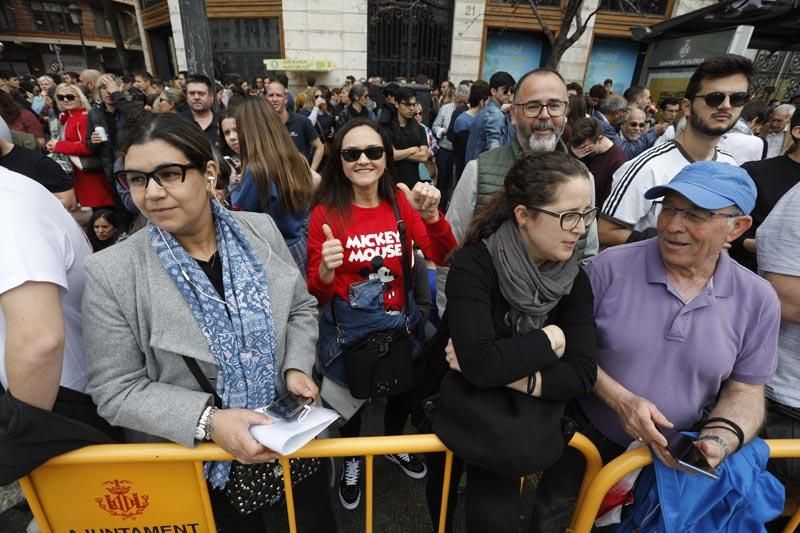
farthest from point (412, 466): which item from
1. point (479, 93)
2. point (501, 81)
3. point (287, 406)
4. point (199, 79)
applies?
point (479, 93)

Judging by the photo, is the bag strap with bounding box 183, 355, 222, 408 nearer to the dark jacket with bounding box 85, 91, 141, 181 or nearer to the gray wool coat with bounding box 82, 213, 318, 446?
the gray wool coat with bounding box 82, 213, 318, 446

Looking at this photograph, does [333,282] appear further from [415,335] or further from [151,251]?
[151,251]

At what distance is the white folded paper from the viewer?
1310 mm

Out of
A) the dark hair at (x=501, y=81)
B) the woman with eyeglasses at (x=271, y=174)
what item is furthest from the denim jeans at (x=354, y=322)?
the dark hair at (x=501, y=81)

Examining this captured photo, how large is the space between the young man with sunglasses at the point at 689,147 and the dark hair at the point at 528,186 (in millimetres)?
1012

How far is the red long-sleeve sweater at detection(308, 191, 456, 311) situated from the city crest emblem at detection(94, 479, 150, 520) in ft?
3.69

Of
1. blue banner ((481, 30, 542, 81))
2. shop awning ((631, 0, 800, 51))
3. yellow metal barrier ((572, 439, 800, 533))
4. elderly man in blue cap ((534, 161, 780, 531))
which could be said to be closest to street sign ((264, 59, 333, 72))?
blue banner ((481, 30, 542, 81))

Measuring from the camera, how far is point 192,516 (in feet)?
5.24

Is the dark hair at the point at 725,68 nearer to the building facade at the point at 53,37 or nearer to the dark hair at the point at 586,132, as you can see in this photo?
the dark hair at the point at 586,132

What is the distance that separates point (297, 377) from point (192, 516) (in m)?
0.68

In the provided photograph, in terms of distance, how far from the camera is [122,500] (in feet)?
4.90

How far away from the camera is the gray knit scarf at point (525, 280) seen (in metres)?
Result: 1.56

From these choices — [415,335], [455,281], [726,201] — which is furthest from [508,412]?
[726,201]

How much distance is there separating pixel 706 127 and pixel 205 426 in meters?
3.05
